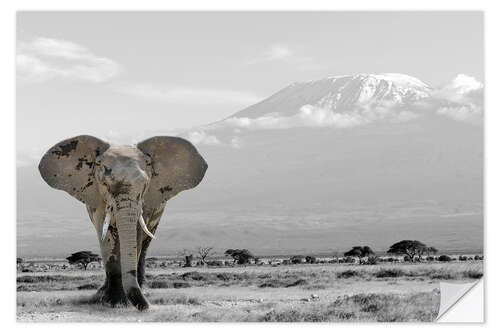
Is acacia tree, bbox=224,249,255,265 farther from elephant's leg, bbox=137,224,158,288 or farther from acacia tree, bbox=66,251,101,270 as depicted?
elephant's leg, bbox=137,224,158,288

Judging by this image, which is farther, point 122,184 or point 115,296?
point 115,296

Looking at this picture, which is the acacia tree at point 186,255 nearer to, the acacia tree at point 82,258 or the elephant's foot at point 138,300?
the acacia tree at point 82,258

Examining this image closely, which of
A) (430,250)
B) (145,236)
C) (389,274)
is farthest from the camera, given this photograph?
(430,250)

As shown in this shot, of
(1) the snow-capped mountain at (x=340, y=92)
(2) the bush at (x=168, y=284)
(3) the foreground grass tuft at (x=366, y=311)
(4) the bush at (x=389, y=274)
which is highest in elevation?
(1) the snow-capped mountain at (x=340, y=92)

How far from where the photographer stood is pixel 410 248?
1672 inches

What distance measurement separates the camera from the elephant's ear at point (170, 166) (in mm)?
13781

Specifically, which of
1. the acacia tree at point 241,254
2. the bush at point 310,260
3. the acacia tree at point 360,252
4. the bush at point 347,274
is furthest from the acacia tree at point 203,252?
the bush at point 347,274

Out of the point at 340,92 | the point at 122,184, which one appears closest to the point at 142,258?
the point at 122,184

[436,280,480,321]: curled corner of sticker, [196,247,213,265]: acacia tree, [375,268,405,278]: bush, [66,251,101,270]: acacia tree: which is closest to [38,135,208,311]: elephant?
[436,280,480,321]: curled corner of sticker

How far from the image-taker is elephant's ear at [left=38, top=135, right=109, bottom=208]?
13.5m
